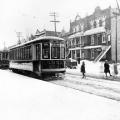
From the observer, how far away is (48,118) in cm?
635

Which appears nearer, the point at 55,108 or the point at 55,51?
the point at 55,108

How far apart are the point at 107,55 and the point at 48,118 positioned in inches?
1428

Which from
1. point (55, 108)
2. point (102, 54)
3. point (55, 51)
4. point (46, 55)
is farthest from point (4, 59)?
point (55, 108)

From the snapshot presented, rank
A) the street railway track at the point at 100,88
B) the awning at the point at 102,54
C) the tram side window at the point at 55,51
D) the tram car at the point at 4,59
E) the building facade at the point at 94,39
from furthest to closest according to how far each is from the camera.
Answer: the building facade at the point at 94,39 → the awning at the point at 102,54 → the tram car at the point at 4,59 → the tram side window at the point at 55,51 → the street railway track at the point at 100,88

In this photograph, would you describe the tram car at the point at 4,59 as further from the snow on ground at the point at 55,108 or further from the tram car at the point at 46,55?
the snow on ground at the point at 55,108

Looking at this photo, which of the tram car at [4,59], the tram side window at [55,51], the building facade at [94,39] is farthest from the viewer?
the building facade at [94,39]

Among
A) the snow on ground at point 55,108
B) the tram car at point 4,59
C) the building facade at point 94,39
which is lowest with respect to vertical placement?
the snow on ground at point 55,108

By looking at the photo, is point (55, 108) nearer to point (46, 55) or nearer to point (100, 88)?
point (100, 88)

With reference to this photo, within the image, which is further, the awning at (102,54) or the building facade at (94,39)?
the building facade at (94,39)

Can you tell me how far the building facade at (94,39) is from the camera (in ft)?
134

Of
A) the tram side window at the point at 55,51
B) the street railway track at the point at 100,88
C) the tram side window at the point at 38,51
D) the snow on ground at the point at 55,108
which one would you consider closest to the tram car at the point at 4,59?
the tram side window at the point at 38,51

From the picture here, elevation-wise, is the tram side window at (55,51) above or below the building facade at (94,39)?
below

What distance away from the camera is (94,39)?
43375 mm

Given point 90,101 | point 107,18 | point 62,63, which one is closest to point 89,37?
point 107,18
